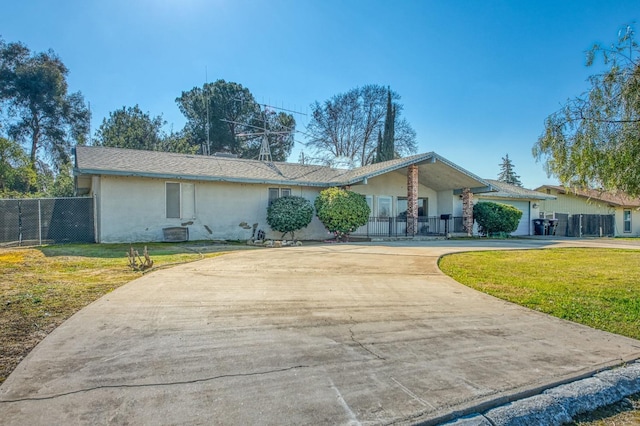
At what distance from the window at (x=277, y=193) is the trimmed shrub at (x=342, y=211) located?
6.11 ft

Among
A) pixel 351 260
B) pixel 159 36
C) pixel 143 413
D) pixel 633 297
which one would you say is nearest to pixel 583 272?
pixel 633 297

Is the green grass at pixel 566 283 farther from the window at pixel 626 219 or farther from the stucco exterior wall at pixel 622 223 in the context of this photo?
the window at pixel 626 219

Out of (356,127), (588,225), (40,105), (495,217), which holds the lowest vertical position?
(588,225)

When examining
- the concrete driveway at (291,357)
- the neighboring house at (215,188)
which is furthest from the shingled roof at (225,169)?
the concrete driveway at (291,357)

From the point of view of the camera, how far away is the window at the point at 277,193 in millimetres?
16314

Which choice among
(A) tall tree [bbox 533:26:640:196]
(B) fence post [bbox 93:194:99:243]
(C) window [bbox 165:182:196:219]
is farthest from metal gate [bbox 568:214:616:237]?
(B) fence post [bbox 93:194:99:243]

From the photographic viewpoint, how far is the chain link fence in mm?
13250

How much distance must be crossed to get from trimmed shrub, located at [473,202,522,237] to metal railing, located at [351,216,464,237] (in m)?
1.11

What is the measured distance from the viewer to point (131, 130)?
111 feet

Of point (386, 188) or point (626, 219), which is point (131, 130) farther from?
point (626, 219)

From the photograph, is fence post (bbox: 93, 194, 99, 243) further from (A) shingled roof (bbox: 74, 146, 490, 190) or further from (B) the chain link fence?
(A) shingled roof (bbox: 74, 146, 490, 190)

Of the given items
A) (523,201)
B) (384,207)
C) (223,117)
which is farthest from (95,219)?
(223,117)

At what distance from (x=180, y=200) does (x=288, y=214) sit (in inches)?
166

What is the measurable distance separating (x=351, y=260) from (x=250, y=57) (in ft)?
Result: 32.1
